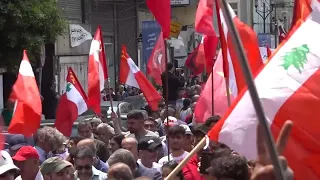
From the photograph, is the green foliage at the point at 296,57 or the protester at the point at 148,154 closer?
the green foliage at the point at 296,57

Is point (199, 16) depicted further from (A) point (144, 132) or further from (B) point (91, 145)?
(B) point (91, 145)

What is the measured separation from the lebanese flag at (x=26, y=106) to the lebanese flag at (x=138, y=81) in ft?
8.48

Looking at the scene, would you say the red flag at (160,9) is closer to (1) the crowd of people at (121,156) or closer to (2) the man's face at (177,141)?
(1) the crowd of people at (121,156)

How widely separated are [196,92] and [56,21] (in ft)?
11.9

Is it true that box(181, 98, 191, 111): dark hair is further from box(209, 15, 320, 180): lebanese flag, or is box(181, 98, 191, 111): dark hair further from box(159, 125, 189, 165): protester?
box(209, 15, 320, 180): lebanese flag

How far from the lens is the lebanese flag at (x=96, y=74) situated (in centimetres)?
1127

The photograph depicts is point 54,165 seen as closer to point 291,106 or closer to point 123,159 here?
point 123,159

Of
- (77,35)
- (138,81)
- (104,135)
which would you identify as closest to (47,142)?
(104,135)

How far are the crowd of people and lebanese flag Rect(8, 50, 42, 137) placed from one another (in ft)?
0.42

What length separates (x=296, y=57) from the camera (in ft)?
15.7

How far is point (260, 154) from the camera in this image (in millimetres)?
3836

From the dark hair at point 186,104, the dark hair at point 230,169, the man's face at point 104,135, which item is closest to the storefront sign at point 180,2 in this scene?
the dark hair at point 186,104

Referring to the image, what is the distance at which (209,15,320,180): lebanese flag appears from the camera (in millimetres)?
4584

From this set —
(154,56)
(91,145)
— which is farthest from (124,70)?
(91,145)
